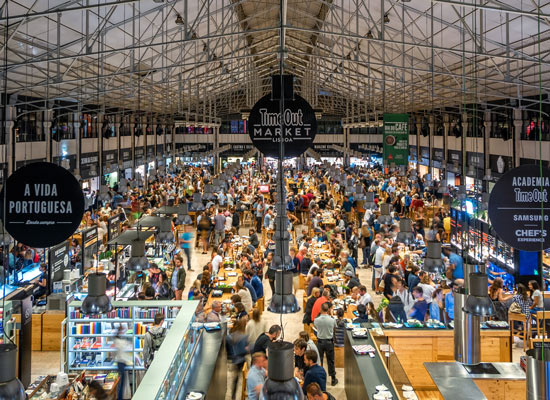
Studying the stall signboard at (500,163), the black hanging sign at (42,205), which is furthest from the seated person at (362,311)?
the stall signboard at (500,163)

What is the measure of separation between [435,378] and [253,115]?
13.1ft

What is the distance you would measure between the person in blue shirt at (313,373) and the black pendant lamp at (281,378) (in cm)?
340

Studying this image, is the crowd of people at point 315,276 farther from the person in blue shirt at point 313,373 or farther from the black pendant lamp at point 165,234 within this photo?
the black pendant lamp at point 165,234

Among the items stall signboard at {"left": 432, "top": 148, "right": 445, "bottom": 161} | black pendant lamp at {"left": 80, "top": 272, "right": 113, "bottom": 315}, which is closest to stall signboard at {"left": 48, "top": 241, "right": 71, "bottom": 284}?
Answer: black pendant lamp at {"left": 80, "top": 272, "right": 113, "bottom": 315}

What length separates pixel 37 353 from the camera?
9.45 meters

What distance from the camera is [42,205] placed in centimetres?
601

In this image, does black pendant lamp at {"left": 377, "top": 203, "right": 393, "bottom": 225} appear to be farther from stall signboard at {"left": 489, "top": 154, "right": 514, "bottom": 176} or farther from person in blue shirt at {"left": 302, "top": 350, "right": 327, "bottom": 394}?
stall signboard at {"left": 489, "top": 154, "right": 514, "bottom": 176}

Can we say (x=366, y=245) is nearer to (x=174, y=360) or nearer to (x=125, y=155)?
(x=174, y=360)

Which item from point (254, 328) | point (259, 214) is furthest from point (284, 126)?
point (259, 214)

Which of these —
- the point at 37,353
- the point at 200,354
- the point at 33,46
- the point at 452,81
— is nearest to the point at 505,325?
the point at 200,354

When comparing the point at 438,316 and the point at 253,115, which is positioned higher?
the point at 253,115

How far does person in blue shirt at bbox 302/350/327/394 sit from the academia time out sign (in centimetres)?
271

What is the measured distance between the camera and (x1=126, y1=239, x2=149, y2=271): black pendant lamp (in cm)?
898

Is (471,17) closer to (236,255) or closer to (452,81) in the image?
(236,255)
